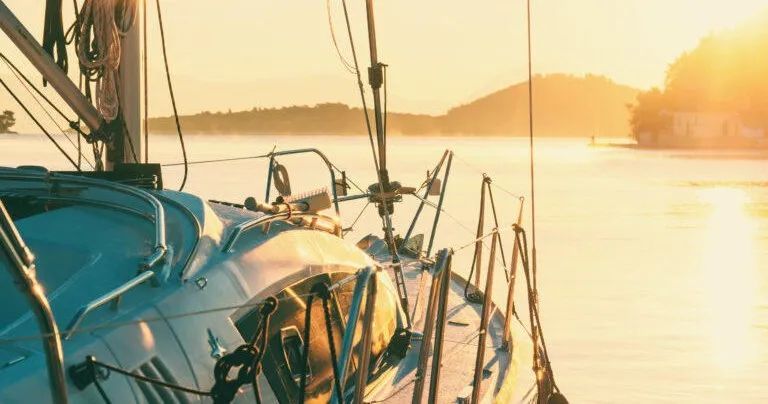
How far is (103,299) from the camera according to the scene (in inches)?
148

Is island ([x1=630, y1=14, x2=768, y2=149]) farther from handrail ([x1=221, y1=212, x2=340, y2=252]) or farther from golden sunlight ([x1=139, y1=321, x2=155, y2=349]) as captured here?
golden sunlight ([x1=139, y1=321, x2=155, y2=349])

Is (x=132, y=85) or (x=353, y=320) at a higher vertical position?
(x=132, y=85)

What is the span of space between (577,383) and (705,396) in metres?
1.29

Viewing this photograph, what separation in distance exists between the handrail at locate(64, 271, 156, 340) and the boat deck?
142 centimetres

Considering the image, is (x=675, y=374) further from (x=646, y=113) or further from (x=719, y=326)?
(x=646, y=113)

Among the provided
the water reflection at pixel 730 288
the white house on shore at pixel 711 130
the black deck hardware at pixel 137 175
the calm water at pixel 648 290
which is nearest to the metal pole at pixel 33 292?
the black deck hardware at pixel 137 175

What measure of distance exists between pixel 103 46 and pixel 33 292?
11.2 feet

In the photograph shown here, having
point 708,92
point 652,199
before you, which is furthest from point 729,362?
point 708,92

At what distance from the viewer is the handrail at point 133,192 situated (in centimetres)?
420

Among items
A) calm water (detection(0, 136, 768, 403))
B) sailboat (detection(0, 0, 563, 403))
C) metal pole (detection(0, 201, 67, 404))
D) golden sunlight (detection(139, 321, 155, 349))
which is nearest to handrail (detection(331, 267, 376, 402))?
sailboat (detection(0, 0, 563, 403))

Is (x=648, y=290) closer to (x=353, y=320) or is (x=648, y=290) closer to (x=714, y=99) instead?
(x=353, y=320)

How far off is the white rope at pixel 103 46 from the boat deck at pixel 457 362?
5.73ft

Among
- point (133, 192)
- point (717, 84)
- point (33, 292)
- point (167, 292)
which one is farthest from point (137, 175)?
point (717, 84)

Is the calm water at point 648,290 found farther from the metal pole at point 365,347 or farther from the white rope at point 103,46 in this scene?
the metal pole at point 365,347
